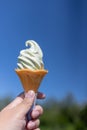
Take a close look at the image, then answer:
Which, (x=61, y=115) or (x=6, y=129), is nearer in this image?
(x=6, y=129)

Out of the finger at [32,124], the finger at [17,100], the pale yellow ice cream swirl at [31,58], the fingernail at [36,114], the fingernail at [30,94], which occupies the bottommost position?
the finger at [32,124]

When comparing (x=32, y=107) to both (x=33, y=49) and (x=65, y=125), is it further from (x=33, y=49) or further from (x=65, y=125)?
(x=65, y=125)

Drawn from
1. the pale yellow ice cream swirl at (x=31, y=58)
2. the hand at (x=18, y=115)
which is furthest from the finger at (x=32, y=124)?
the pale yellow ice cream swirl at (x=31, y=58)

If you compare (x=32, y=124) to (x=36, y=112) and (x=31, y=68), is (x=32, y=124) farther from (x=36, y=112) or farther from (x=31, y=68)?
(x=31, y=68)

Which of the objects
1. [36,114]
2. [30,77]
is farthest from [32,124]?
[30,77]

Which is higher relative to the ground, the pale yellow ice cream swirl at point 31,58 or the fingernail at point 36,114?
the pale yellow ice cream swirl at point 31,58

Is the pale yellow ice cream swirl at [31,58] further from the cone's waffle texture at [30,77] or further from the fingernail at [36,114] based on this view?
the fingernail at [36,114]

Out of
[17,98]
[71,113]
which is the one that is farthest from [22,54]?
[71,113]

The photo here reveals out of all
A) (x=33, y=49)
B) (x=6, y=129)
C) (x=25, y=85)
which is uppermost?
(x=33, y=49)
